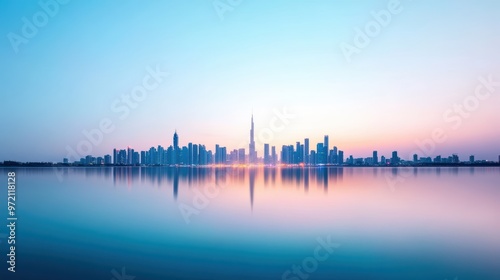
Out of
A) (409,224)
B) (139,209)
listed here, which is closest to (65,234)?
(139,209)

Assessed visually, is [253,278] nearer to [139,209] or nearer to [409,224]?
[409,224]

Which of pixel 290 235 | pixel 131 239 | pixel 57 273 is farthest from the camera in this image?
pixel 290 235

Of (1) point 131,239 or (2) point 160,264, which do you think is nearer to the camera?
(2) point 160,264
